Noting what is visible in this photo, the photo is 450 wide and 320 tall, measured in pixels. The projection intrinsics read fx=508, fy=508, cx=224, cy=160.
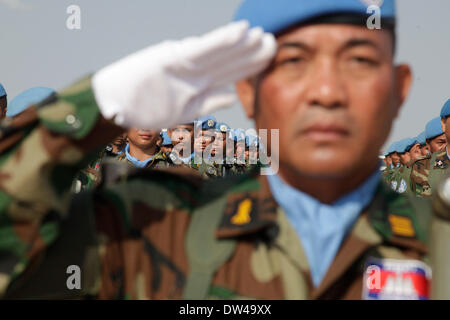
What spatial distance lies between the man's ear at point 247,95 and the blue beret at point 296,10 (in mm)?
244

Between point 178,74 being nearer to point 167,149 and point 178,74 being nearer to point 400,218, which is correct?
point 400,218

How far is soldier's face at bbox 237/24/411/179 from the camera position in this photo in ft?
5.31

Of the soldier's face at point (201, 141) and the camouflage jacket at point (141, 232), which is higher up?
the soldier's face at point (201, 141)

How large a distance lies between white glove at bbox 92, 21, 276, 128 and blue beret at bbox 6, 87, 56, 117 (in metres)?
3.80

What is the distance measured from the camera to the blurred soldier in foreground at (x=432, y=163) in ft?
27.9

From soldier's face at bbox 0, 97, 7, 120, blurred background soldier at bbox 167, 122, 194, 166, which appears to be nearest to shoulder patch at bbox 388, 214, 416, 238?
soldier's face at bbox 0, 97, 7, 120

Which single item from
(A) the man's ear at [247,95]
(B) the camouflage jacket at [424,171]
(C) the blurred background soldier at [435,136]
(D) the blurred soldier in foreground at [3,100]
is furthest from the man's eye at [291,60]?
(C) the blurred background soldier at [435,136]

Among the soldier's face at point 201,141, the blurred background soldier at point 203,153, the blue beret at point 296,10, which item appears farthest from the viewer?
the soldier's face at point 201,141

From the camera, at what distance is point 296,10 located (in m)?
1.69

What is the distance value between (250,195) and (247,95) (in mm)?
395

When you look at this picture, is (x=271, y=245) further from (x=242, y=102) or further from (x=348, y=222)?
(x=242, y=102)

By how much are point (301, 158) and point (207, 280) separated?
503 mm

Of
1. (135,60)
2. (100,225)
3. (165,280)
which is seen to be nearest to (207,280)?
(165,280)

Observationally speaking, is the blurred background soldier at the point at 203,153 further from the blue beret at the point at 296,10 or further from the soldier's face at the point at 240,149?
the blue beret at the point at 296,10
